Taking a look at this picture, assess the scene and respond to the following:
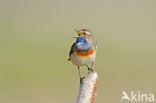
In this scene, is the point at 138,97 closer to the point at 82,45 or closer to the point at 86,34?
the point at 82,45

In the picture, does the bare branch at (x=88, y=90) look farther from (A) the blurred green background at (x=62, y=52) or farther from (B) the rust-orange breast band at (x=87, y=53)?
(A) the blurred green background at (x=62, y=52)

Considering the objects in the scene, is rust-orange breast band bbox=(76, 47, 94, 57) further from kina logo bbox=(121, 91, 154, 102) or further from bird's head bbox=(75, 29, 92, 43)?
kina logo bbox=(121, 91, 154, 102)

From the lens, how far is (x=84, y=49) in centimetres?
539

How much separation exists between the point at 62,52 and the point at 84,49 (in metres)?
6.92

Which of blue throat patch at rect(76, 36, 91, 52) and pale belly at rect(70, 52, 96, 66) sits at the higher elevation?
blue throat patch at rect(76, 36, 91, 52)

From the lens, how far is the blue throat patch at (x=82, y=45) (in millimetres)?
5264

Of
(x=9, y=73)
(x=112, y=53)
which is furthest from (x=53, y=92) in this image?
(x=112, y=53)

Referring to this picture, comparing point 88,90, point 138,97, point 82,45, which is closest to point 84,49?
point 82,45

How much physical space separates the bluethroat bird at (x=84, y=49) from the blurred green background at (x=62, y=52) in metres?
3.01

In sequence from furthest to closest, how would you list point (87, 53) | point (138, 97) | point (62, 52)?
point (62, 52) < point (138, 97) < point (87, 53)

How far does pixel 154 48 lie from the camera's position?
13.1 meters

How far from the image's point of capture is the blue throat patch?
17.3 feet

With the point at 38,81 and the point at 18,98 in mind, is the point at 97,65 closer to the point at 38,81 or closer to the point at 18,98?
the point at 38,81

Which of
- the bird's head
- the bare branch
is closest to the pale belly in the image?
the bird's head
